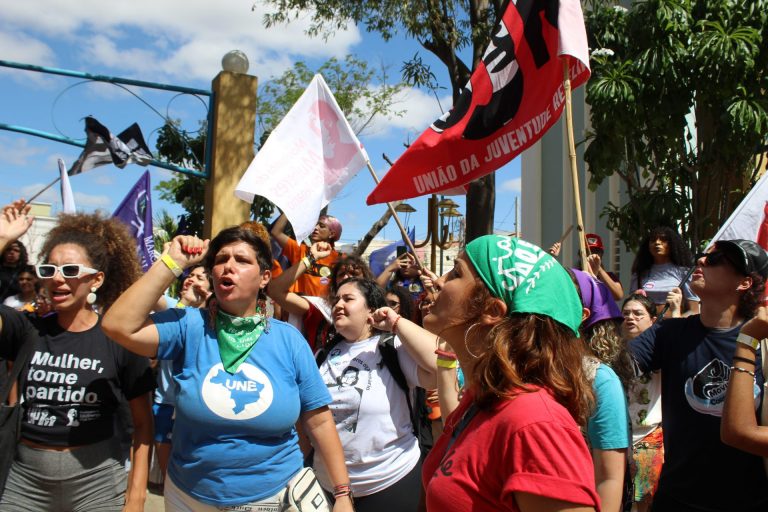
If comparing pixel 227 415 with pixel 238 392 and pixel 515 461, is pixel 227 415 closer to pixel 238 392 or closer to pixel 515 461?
pixel 238 392

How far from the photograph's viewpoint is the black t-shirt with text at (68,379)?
10.8 ft

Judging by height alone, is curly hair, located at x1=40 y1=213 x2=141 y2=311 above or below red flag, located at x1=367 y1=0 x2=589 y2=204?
below

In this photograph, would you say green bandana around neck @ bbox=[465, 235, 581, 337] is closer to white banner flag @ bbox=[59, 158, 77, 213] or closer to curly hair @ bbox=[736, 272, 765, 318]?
curly hair @ bbox=[736, 272, 765, 318]

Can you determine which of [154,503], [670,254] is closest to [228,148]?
[154,503]

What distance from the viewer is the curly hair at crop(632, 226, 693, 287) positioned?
21.8ft

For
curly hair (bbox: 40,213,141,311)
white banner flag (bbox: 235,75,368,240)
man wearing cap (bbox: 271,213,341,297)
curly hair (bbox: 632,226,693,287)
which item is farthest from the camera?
curly hair (bbox: 632,226,693,287)

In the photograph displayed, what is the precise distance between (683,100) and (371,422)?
6735 millimetres

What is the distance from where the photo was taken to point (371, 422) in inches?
151

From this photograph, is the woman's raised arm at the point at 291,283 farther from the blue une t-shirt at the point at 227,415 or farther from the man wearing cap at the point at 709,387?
A: the man wearing cap at the point at 709,387

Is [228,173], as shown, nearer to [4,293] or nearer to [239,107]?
[239,107]

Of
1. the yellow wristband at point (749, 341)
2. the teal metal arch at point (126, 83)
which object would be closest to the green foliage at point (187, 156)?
the teal metal arch at point (126, 83)

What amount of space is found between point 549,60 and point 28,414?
370 cm

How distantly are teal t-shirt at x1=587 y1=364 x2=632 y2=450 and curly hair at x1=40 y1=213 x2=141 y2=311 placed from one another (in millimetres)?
2526

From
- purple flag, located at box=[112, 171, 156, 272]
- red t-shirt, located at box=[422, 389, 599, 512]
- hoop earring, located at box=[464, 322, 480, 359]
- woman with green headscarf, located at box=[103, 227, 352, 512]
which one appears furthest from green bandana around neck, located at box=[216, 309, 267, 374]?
purple flag, located at box=[112, 171, 156, 272]
